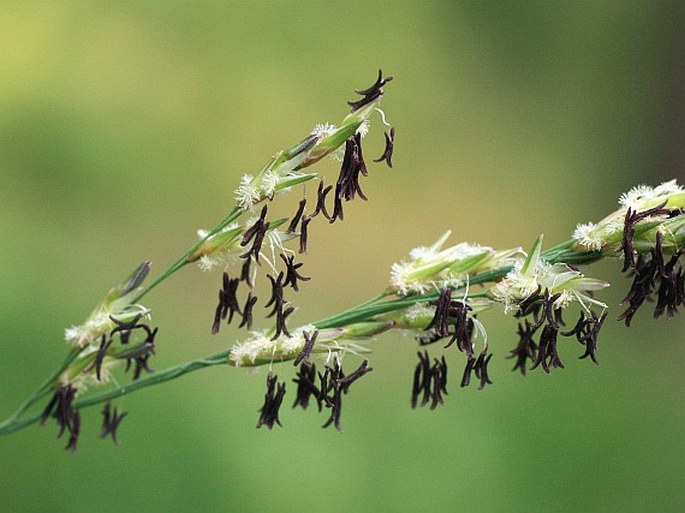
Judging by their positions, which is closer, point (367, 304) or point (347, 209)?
point (367, 304)

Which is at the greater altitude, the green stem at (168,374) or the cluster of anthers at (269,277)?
the cluster of anthers at (269,277)

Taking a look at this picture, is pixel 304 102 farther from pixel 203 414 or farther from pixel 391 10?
pixel 203 414

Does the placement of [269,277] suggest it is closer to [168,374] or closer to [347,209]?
[168,374]

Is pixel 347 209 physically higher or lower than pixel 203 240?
higher

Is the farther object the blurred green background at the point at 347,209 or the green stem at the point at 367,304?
the blurred green background at the point at 347,209

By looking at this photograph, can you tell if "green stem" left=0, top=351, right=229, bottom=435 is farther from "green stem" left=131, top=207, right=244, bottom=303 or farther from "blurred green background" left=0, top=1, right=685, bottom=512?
"blurred green background" left=0, top=1, right=685, bottom=512

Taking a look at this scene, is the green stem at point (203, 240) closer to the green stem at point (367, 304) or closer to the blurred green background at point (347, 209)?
the green stem at point (367, 304)

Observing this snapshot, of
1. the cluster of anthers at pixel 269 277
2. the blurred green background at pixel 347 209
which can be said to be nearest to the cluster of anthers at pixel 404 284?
the cluster of anthers at pixel 269 277

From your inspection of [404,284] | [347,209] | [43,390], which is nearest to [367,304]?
[404,284]
